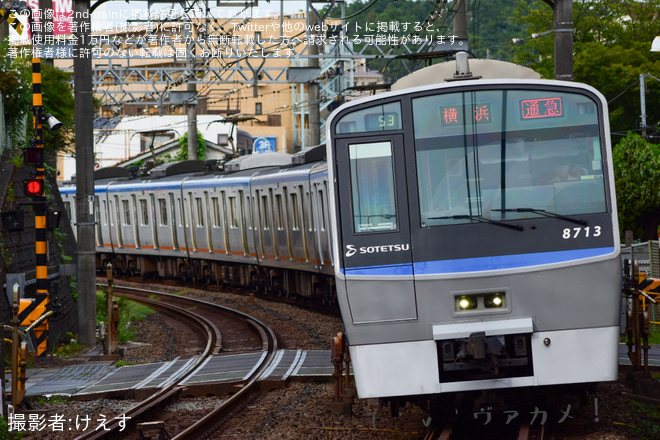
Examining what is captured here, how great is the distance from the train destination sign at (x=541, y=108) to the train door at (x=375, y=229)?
3.15 feet

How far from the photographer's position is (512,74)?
868 cm

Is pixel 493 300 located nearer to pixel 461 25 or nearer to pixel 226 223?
pixel 461 25

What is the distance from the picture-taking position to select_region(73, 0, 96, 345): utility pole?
15734mm

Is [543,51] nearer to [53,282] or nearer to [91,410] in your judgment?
[53,282]

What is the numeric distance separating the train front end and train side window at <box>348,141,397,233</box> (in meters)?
0.01

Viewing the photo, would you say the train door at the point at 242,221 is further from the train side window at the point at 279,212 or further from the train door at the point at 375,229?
the train door at the point at 375,229

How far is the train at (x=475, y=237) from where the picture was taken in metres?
7.49

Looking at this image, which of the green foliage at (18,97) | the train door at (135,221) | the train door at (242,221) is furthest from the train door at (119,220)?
the green foliage at (18,97)

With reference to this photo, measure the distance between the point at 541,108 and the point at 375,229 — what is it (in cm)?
154

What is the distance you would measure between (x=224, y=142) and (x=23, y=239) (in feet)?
162

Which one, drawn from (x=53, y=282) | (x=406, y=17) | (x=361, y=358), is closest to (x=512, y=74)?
(x=361, y=358)

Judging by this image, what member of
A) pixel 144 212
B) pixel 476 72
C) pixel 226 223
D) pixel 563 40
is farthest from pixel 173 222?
pixel 476 72

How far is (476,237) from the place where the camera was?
299 inches

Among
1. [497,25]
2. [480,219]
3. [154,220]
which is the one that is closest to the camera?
[480,219]
